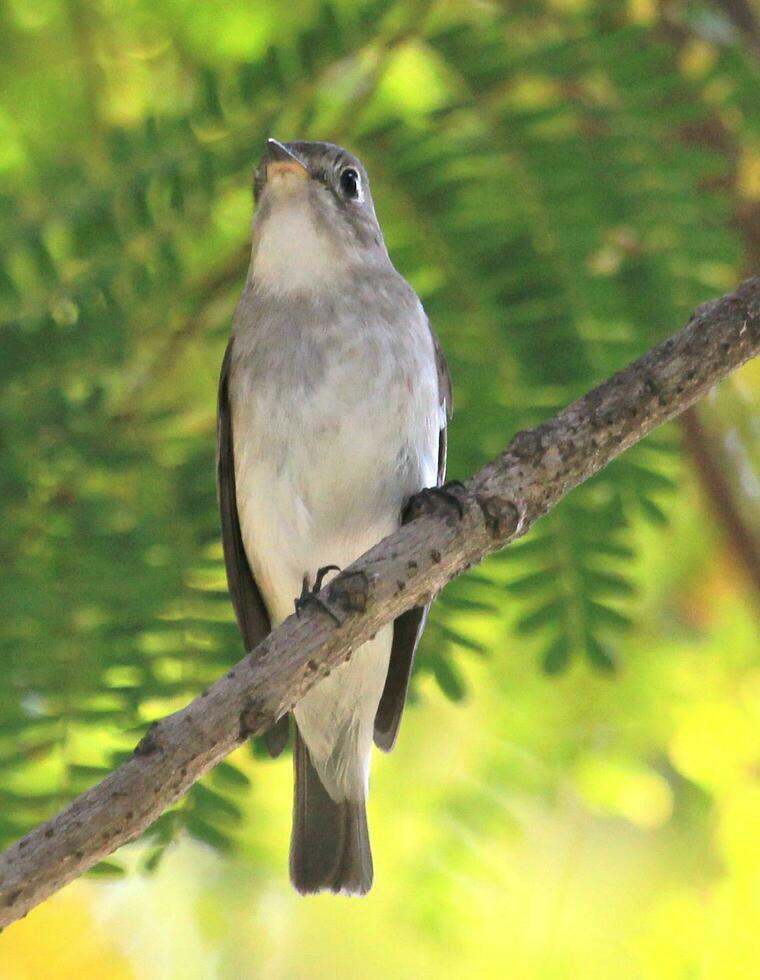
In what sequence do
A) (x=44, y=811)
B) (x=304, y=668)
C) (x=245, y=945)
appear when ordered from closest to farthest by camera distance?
(x=304, y=668), (x=44, y=811), (x=245, y=945)

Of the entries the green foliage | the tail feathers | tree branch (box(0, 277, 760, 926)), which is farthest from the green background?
tree branch (box(0, 277, 760, 926))

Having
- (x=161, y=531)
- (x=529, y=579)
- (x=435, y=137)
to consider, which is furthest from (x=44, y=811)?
(x=435, y=137)

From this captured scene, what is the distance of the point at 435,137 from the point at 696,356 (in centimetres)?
104

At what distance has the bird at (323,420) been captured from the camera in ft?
10.5

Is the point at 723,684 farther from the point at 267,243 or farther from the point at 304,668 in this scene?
the point at 304,668

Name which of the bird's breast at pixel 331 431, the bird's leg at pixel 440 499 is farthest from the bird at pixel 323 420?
the bird's leg at pixel 440 499

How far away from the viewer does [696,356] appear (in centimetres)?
230

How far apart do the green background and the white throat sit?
15 cm

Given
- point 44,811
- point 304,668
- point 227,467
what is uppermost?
point 227,467

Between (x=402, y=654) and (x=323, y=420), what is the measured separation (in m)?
0.54

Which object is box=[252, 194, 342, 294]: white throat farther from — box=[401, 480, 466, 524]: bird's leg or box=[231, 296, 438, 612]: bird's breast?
box=[401, 480, 466, 524]: bird's leg

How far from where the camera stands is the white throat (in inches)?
132

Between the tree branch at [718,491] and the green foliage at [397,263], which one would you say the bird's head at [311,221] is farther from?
the tree branch at [718,491]

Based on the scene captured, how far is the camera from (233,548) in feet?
10.3
